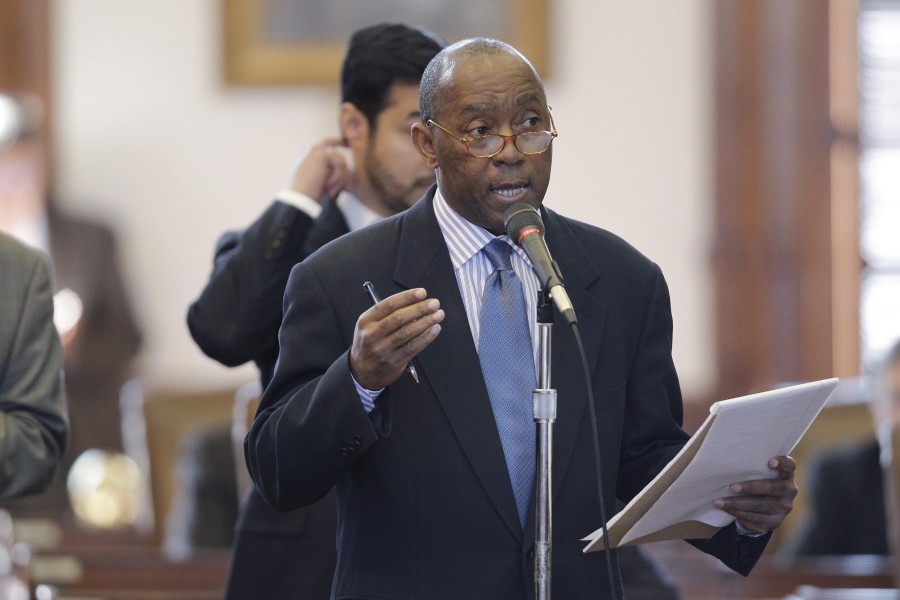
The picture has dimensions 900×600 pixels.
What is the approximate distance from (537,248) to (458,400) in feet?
0.91

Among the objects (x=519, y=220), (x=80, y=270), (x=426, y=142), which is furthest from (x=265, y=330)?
(x=80, y=270)

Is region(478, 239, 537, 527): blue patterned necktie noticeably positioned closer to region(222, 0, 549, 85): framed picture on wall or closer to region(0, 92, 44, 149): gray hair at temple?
region(222, 0, 549, 85): framed picture on wall

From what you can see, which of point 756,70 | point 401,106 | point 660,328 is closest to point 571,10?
point 756,70

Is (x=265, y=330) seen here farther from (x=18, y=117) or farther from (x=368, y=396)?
(x=18, y=117)

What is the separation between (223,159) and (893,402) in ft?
12.4

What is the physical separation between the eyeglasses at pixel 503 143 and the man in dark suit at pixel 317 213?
763 mm

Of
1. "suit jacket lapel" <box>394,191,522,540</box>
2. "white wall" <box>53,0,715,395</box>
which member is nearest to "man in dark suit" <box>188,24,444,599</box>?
"suit jacket lapel" <box>394,191,522,540</box>

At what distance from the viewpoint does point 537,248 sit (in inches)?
71.7

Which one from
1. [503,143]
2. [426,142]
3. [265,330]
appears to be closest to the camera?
[503,143]

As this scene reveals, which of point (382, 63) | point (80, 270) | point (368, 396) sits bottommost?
point (80, 270)

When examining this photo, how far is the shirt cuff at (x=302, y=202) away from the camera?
2832 mm

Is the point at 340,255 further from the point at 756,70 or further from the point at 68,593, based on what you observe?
the point at 756,70

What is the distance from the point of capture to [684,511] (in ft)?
6.60

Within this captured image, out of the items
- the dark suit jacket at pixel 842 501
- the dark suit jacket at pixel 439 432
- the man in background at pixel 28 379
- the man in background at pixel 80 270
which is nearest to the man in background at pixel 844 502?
the dark suit jacket at pixel 842 501
